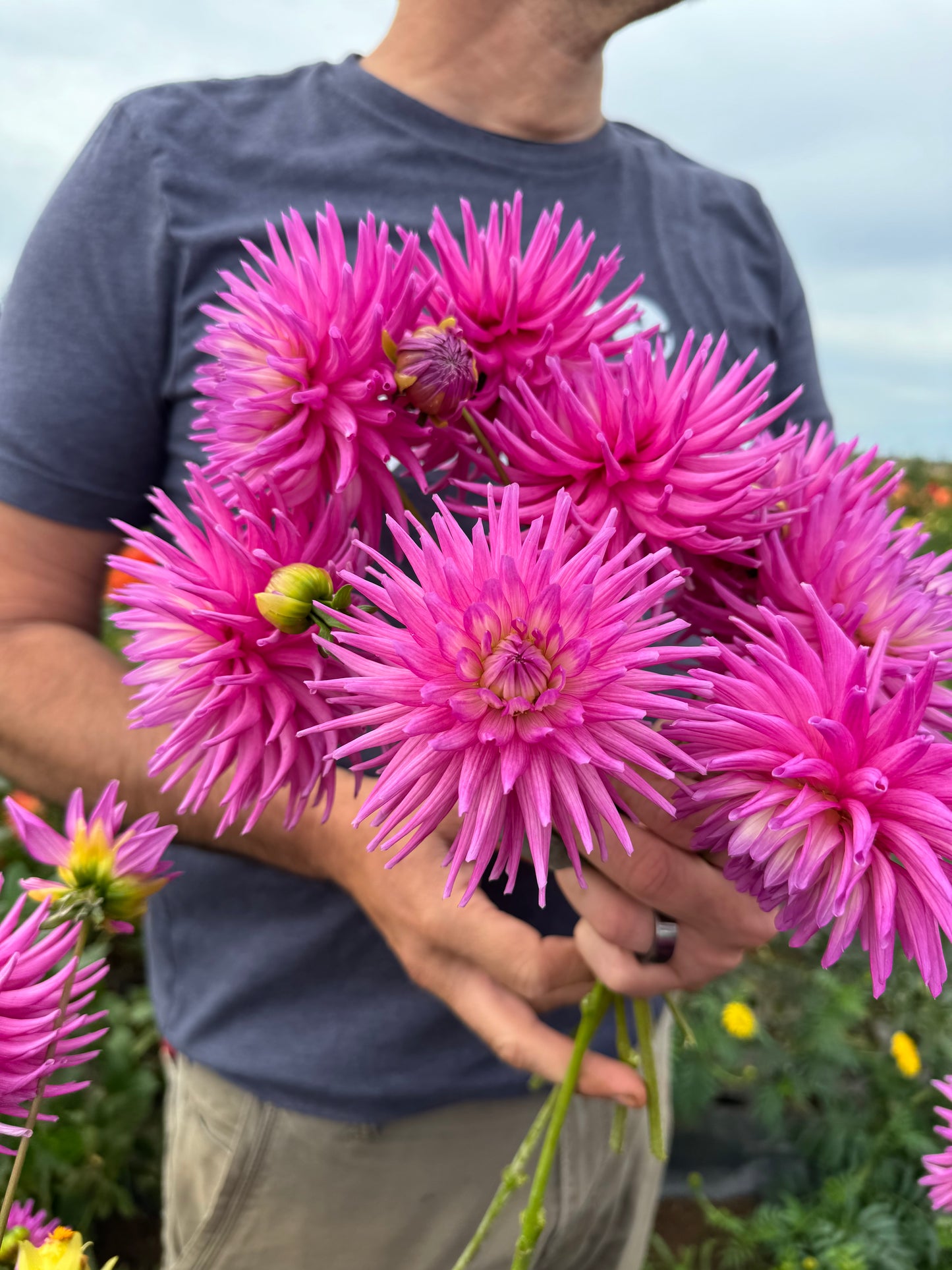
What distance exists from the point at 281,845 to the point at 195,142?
628mm

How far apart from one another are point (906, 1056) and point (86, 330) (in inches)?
60.8

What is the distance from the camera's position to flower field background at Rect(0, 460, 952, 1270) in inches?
49.7

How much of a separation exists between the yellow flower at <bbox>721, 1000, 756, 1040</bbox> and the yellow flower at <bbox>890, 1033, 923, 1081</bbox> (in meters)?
0.23

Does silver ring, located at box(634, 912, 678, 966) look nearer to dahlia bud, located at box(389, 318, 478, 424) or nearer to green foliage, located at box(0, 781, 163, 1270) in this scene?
dahlia bud, located at box(389, 318, 478, 424)

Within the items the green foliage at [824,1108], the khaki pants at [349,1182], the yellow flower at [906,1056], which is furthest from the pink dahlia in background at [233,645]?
the yellow flower at [906,1056]

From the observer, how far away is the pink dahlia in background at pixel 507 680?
25cm

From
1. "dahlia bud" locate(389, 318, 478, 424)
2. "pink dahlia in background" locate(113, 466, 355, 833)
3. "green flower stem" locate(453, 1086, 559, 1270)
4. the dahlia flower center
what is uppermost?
"dahlia bud" locate(389, 318, 478, 424)

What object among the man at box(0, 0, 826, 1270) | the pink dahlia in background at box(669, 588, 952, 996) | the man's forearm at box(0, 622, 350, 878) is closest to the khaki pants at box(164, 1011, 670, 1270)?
the man at box(0, 0, 826, 1270)

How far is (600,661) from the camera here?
0.84 ft

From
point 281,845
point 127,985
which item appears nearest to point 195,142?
point 281,845

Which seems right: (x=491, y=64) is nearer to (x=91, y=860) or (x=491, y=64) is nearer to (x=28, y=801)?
(x=91, y=860)

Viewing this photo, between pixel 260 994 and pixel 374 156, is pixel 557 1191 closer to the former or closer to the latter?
pixel 260 994

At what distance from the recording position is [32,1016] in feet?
0.95

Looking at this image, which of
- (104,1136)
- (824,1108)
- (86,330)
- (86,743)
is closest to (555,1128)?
(86,743)
